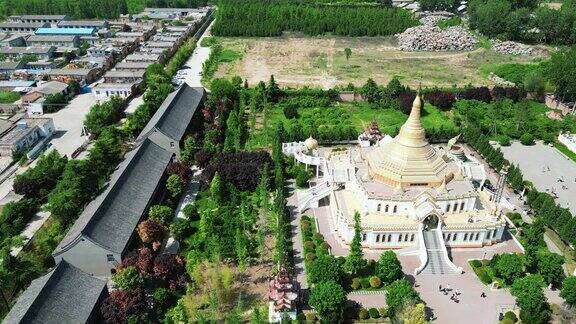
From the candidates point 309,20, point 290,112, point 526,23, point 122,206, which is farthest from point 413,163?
point 526,23

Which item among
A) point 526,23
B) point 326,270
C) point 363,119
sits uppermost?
point 526,23

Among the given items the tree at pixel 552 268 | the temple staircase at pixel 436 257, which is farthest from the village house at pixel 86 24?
the tree at pixel 552 268

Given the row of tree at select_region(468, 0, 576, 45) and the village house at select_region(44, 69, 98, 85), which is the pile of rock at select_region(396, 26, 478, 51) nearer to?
the row of tree at select_region(468, 0, 576, 45)

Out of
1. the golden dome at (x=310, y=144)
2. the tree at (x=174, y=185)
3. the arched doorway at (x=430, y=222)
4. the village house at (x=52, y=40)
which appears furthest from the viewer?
the village house at (x=52, y=40)

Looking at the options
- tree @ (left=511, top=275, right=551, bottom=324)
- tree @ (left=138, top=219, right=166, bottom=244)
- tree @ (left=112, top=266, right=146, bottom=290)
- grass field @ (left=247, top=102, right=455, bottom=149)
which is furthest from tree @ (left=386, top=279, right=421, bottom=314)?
grass field @ (left=247, top=102, right=455, bottom=149)

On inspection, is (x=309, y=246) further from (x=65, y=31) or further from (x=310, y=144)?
(x=65, y=31)

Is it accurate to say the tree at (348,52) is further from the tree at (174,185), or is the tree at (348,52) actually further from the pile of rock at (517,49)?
the tree at (174,185)

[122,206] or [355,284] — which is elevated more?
[122,206]
